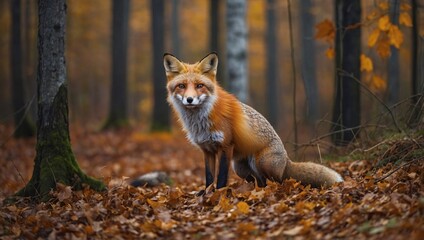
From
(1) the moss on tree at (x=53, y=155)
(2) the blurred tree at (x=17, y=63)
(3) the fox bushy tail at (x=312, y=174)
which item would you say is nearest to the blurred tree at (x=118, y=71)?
(2) the blurred tree at (x=17, y=63)

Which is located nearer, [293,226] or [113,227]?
[293,226]

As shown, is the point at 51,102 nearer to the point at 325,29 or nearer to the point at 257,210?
the point at 257,210

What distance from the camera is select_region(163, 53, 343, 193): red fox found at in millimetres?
6410

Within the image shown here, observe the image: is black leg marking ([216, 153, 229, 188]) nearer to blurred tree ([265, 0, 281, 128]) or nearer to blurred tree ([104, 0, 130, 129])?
blurred tree ([104, 0, 130, 129])

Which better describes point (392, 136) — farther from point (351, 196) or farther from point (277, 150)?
point (351, 196)

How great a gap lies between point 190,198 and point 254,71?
119ft

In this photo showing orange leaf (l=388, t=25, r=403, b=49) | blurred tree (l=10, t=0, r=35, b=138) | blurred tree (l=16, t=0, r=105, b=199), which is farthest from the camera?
blurred tree (l=10, t=0, r=35, b=138)

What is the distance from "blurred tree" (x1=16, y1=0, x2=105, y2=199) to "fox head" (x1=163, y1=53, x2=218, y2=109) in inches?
64.3

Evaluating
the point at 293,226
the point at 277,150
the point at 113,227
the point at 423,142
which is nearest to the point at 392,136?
the point at 423,142

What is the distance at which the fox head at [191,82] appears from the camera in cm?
624

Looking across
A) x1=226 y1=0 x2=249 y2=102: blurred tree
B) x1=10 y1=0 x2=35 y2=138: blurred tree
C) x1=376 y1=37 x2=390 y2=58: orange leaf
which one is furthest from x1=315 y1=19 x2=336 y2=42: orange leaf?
A: x1=10 y1=0 x2=35 y2=138: blurred tree

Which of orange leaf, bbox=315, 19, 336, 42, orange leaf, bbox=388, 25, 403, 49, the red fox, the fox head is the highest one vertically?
orange leaf, bbox=315, 19, 336, 42

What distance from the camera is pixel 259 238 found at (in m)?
Result: 4.44

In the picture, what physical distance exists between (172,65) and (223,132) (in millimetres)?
1256
